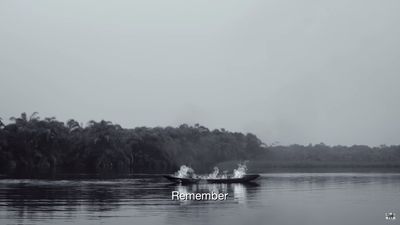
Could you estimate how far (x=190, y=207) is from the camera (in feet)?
132

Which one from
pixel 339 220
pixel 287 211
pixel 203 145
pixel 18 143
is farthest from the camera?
pixel 203 145

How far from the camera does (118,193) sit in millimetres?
52094

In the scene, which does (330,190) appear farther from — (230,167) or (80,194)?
(230,167)

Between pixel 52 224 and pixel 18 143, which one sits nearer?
pixel 52 224

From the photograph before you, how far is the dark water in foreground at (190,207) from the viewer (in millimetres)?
33688

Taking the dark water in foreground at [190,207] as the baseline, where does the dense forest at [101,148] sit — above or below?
above

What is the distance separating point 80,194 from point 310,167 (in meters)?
82.8

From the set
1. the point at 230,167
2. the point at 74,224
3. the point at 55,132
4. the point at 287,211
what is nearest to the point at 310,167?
the point at 230,167

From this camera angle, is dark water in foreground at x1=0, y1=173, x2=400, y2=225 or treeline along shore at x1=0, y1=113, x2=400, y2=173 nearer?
dark water in foreground at x1=0, y1=173, x2=400, y2=225

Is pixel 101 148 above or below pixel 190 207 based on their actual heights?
above

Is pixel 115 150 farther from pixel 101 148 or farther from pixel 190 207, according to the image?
pixel 190 207

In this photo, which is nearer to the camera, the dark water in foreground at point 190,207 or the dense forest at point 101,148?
the dark water in foreground at point 190,207

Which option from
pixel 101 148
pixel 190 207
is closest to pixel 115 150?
pixel 101 148

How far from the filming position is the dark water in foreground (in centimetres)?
3369
